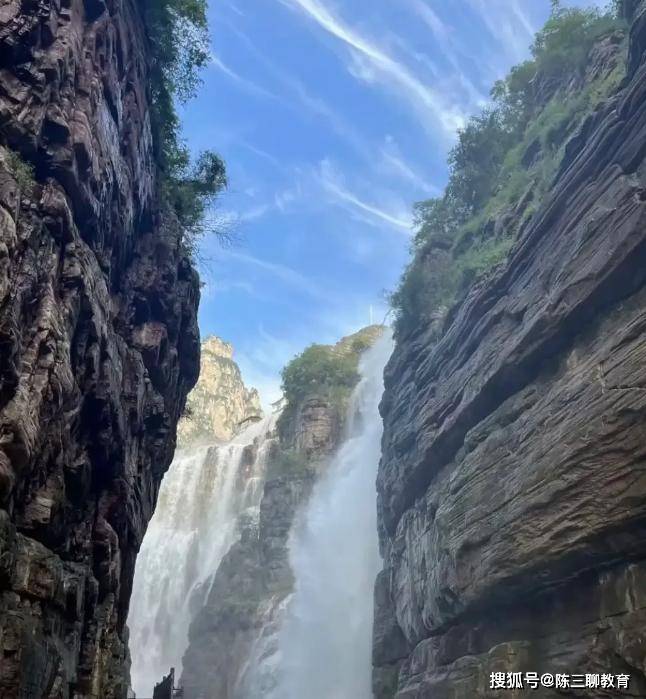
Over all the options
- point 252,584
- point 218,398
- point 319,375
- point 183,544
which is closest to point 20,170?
point 252,584

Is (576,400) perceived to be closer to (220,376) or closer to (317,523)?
(317,523)

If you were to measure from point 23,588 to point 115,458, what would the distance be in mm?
4440

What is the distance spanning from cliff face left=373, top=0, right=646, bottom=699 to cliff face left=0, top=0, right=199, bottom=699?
7.86 meters

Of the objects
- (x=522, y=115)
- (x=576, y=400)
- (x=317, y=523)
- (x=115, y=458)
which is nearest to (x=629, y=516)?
(x=576, y=400)

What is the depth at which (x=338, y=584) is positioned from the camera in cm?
3316

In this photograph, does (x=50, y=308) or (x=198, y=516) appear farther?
(x=198, y=516)

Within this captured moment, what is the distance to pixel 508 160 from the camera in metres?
27.2

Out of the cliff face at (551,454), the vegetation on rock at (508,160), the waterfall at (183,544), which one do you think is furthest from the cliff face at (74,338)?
the waterfall at (183,544)

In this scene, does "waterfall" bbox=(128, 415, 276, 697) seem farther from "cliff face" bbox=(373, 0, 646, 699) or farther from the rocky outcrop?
the rocky outcrop

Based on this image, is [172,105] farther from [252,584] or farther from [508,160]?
[252,584]

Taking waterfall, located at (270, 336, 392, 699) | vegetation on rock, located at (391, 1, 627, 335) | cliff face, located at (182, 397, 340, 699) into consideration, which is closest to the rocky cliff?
cliff face, located at (182, 397, 340, 699)

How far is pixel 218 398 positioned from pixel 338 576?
241 feet

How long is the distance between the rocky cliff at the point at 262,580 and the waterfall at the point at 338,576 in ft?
2.65

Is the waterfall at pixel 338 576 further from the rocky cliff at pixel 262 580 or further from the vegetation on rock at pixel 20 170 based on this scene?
the vegetation on rock at pixel 20 170
